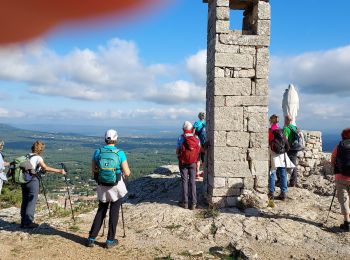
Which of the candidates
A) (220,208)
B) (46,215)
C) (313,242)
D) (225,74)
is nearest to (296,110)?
(225,74)

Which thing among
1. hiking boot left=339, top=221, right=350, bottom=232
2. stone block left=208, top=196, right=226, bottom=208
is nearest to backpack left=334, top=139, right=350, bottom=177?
hiking boot left=339, top=221, right=350, bottom=232

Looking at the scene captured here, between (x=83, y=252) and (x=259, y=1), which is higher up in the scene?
(x=259, y=1)

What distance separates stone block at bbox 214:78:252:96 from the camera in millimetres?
9695

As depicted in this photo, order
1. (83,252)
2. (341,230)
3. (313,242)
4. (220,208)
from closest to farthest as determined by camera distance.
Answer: (83,252) < (313,242) < (341,230) < (220,208)

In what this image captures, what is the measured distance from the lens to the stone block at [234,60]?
970 cm

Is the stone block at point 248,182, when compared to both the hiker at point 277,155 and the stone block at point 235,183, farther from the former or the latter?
the hiker at point 277,155

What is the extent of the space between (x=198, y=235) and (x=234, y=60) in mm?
4727

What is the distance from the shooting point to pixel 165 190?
1244 centimetres

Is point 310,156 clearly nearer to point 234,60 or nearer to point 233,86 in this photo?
point 233,86

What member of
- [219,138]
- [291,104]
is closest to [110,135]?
[219,138]

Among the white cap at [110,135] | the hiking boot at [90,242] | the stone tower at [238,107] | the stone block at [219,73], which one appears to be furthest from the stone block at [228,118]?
the hiking boot at [90,242]

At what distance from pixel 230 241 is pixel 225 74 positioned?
4.42 metres

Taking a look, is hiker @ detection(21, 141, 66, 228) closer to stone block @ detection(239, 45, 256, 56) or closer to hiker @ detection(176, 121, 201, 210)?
hiker @ detection(176, 121, 201, 210)

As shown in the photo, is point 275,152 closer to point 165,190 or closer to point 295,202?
point 295,202
